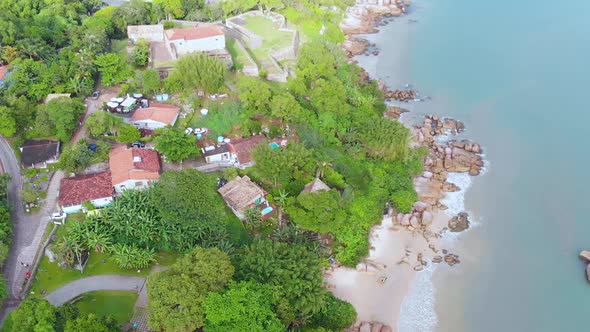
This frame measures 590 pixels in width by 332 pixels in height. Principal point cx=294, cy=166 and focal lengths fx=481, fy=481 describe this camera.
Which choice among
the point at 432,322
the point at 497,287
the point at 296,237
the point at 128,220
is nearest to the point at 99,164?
the point at 128,220

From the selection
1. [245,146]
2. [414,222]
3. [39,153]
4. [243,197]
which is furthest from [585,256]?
[39,153]

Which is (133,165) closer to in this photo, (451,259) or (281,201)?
(281,201)

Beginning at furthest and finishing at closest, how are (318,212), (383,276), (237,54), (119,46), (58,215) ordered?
(119,46) → (237,54) → (383,276) → (58,215) → (318,212)

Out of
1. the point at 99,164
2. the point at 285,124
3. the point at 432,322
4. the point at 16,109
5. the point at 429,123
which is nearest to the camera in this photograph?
the point at 432,322

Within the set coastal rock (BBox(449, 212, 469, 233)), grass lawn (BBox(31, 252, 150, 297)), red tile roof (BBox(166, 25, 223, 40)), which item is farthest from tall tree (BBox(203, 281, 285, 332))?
red tile roof (BBox(166, 25, 223, 40))

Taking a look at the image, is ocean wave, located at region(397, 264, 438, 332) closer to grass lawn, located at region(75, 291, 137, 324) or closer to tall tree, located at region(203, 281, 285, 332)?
tall tree, located at region(203, 281, 285, 332)

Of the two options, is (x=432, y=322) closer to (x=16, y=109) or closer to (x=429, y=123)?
(x=429, y=123)

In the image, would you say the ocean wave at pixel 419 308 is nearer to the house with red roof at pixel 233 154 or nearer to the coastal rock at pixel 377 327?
the coastal rock at pixel 377 327
